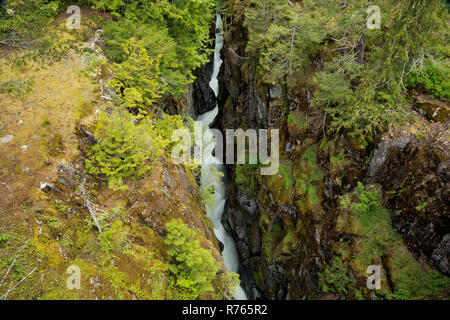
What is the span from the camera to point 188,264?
741cm

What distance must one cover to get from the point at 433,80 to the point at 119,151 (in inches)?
509

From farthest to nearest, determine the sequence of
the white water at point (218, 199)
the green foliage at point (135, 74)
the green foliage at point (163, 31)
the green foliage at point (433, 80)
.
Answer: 1. the white water at point (218, 199)
2. the green foliage at point (163, 31)
3. the green foliage at point (135, 74)
4. the green foliage at point (433, 80)

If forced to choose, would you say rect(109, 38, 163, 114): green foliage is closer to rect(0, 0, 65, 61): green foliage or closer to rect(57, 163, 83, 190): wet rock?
rect(0, 0, 65, 61): green foliage

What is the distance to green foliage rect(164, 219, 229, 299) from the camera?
24.5ft

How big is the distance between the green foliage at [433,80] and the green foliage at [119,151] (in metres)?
11.0

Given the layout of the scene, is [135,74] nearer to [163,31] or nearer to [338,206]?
[163,31]

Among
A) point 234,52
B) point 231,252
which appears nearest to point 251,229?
point 231,252

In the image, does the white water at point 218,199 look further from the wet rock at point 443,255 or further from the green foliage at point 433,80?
the green foliage at point 433,80

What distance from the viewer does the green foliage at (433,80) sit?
9.88 meters

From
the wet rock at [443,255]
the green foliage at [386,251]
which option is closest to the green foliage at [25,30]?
the green foliage at [386,251]

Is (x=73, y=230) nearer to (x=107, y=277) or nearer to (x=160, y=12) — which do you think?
(x=107, y=277)

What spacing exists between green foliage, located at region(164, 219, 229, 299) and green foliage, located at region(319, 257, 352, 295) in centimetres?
562

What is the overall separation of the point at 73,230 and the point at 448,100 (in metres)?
14.5
